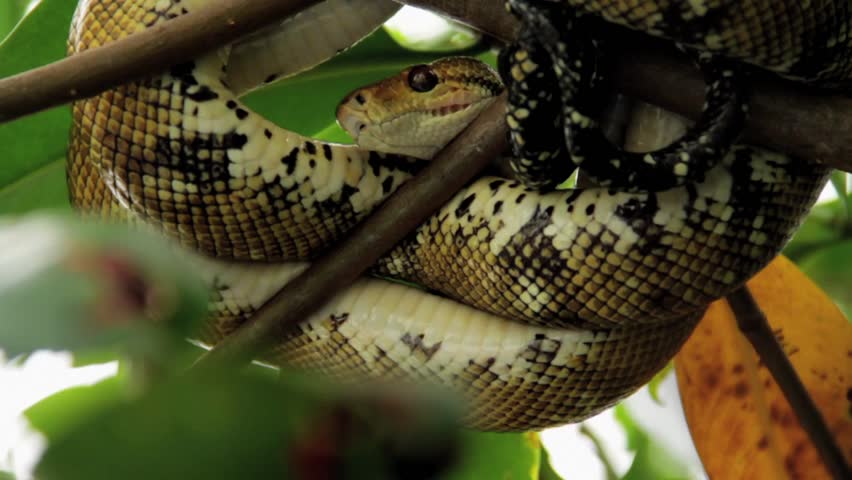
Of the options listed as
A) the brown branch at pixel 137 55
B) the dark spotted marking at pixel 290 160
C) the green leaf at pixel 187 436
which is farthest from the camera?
the dark spotted marking at pixel 290 160

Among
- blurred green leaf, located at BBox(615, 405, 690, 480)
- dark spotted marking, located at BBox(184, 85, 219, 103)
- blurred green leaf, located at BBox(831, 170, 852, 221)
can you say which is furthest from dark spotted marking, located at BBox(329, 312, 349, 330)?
blurred green leaf, located at BBox(831, 170, 852, 221)

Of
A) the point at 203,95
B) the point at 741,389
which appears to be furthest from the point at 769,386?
the point at 203,95

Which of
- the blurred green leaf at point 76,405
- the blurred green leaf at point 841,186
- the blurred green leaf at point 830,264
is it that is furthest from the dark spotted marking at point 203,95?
the blurred green leaf at point 830,264

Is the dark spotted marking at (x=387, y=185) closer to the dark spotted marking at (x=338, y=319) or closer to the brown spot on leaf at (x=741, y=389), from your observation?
the dark spotted marking at (x=338, y=319)

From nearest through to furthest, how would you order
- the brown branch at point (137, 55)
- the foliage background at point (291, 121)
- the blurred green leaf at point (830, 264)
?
1. the brown branch at point (137, 55)
2. the foliage background at point (291, 121)
3. the blurred green leaf at point (830, 264)

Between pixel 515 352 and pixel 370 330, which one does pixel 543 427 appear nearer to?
pixel 515 352

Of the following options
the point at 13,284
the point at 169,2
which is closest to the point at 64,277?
the point at 13,284
